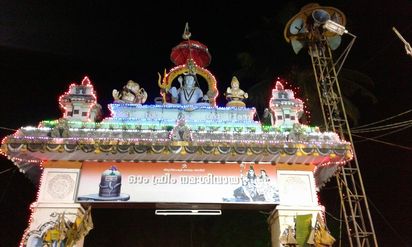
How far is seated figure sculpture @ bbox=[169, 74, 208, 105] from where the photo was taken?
13.3 m

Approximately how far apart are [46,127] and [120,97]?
258 centimetres

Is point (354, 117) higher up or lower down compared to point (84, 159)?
higher up

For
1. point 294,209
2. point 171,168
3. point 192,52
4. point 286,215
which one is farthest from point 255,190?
point 192,52

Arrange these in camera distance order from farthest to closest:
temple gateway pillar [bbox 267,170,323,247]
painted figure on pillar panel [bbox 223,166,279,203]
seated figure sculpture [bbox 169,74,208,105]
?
seated figure sculpture [bbox 169,74,208,105]
painted figure on pillar panel [bbox 223,166,279,203]
temple gateway pillar [bbox 267,170,323,247]

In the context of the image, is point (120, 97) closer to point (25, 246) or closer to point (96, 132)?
point (96, 132)

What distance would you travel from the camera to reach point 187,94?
43.9ft

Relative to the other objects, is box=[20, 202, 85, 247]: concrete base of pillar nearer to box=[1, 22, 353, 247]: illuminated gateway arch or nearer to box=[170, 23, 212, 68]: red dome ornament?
box=[1, 22, 353, 247]: illuminated gateway arch

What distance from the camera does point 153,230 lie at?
19922 millimetres

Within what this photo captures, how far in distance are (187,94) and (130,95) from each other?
1901 millimetres

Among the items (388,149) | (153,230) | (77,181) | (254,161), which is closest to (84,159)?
(77,181)

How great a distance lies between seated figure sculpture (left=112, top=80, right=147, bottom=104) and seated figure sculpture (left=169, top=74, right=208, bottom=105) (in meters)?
1.11

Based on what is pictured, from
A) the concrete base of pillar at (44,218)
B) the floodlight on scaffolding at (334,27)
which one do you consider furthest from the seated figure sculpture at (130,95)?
the floodlight on scaffolding at (334,27)

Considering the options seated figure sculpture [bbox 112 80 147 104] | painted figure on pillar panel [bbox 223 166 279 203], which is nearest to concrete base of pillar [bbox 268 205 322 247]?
painted figure on pillar panel [bbox 223 166 279 203]

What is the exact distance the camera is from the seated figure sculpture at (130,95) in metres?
12.8
